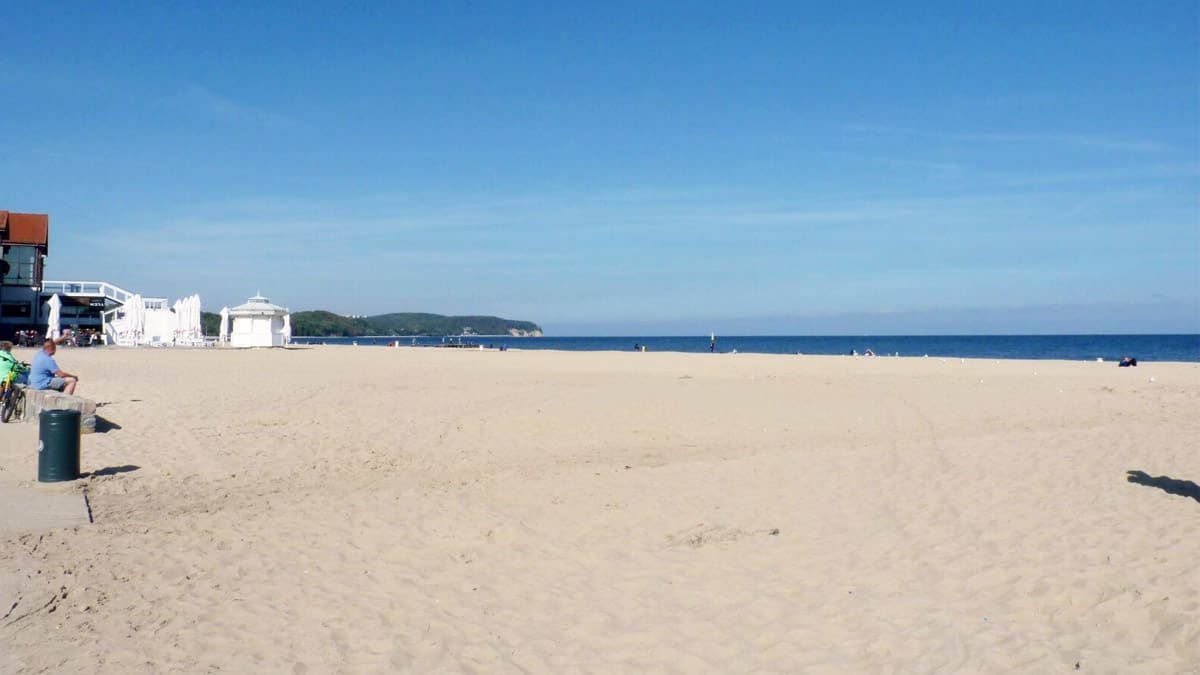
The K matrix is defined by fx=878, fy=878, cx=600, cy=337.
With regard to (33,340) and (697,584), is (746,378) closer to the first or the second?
(697,584)

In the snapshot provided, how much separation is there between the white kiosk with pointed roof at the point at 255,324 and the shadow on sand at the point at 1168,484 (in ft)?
136

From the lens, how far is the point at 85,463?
9906 millimetres

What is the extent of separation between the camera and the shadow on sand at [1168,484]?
27.6 feet

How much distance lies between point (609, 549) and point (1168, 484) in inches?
231

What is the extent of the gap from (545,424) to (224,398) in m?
6.71


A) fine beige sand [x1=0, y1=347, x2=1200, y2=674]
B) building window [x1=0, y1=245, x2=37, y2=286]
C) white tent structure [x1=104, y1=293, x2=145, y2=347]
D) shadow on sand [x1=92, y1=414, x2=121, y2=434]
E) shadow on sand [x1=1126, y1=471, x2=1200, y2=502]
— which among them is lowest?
fine beige sand [x1=0, y1=347, x2=1200, y2=674]

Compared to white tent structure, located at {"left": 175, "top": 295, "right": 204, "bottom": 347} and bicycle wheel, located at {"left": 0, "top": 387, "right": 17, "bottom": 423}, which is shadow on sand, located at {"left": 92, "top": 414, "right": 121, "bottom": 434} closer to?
bicycle wheel, located at {"left": 0, "top": 387, "right": 17, "bottom": 423}

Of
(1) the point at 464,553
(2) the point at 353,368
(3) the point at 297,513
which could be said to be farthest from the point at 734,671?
(2) the point at 353,368

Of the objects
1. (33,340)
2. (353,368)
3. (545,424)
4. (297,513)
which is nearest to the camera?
(297,513)

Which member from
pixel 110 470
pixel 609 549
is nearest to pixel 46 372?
pixel 110 470

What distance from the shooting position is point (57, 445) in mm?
8688

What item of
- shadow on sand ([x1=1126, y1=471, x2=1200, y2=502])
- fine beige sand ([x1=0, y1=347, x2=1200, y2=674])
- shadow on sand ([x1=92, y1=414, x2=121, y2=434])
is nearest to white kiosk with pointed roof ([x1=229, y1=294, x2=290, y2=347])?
fine beige sand ([x1=0, y1=347, x2=1200, y2=674])

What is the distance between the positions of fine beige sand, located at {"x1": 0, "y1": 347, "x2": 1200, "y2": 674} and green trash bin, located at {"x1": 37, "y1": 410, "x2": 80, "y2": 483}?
337 mm

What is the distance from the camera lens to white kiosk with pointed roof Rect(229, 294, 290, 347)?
4394cm
